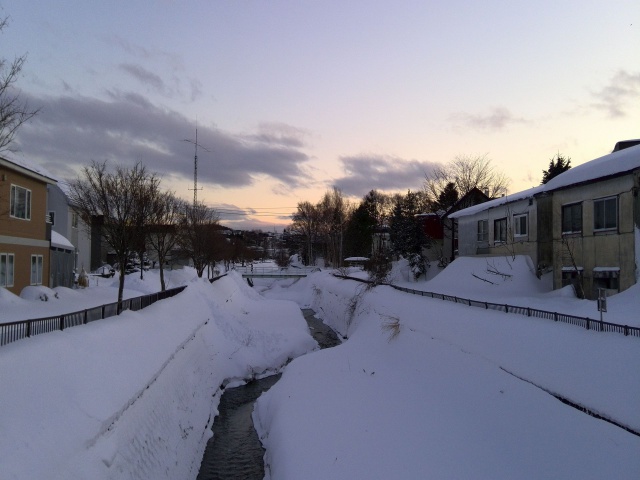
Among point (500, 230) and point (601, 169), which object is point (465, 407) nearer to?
point (601, 169)

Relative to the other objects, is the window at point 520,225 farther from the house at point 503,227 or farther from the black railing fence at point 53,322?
the black railing fence at point 53,322

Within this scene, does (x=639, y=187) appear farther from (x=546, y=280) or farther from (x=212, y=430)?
(x=212, y=430)

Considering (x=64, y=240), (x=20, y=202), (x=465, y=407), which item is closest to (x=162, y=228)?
(x=64, y=240)

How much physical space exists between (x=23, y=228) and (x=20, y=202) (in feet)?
4.05

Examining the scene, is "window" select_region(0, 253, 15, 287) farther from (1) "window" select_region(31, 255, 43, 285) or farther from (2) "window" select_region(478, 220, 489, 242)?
(2) "window" select_region(478, 220, 489, 242)

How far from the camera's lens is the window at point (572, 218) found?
1817 centimetres

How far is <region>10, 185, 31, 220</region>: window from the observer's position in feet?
65.2

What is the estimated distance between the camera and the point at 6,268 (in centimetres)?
1980

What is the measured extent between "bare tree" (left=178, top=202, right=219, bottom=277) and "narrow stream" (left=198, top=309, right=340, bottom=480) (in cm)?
2346

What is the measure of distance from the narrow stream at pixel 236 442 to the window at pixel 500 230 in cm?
1466

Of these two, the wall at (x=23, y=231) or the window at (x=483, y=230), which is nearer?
the wall at (x=23, y=231)

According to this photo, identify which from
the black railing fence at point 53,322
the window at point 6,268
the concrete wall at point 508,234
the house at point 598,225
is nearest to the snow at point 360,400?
the black railing fence at point 53,322

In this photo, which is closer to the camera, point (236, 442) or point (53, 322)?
point (53, 322)

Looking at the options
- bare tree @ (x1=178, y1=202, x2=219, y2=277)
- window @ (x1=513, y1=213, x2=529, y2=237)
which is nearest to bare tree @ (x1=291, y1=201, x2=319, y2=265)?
bare tree @ (x1=178, y1=202, x2=219, y2=277)
